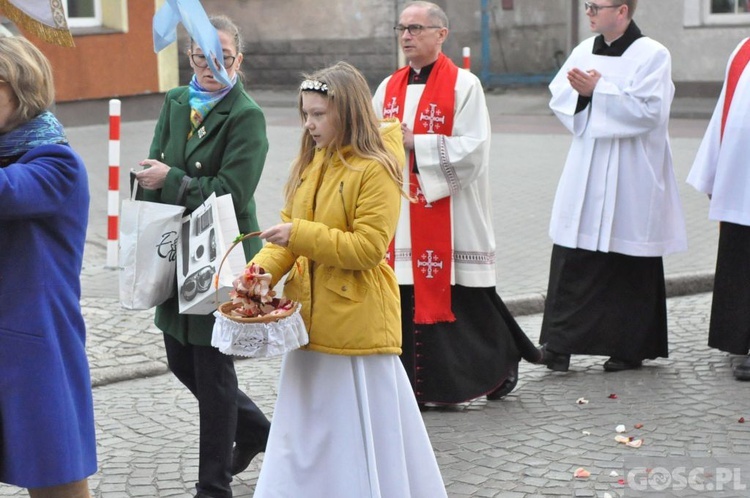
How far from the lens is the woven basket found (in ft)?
12.6

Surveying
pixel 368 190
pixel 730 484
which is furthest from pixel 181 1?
pixel 730 484

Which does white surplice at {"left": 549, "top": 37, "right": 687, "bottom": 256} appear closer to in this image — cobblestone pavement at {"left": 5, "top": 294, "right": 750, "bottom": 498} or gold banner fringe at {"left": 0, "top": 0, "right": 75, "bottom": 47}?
cobblestone pavement at {"left": 5, "top": 294, "right": 750, "bottom": 498}

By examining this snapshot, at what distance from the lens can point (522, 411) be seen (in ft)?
19.6

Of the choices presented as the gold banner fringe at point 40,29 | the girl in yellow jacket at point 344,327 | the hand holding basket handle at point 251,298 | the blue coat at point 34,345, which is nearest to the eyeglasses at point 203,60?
the girl in yellow jacket at point 344,327

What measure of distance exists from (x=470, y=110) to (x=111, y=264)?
3.89 m

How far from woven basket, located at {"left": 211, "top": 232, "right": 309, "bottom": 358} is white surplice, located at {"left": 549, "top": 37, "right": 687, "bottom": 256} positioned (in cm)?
305

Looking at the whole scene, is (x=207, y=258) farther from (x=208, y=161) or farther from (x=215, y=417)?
(x=215, y=417)

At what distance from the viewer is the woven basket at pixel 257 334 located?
151 inches

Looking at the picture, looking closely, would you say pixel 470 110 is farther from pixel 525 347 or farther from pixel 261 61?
pixel 261 61

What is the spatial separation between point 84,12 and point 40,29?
12317mm

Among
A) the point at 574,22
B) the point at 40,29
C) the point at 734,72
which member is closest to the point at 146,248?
the point at 40,29

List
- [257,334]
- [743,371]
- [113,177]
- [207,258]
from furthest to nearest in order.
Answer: [113,177] → [743,371] → [207,258] → [257,334]

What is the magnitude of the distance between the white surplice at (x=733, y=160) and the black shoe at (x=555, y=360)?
1.10 metres

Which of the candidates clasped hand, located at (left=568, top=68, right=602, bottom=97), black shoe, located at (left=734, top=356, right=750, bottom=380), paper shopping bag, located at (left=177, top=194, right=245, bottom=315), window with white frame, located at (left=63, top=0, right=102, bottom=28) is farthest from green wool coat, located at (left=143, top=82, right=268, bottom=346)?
window with white frame, located at (left=63, top=0, right=102, bottom=28)
